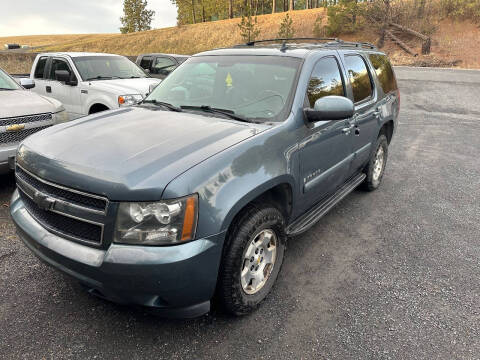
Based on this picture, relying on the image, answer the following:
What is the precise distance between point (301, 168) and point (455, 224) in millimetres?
2430

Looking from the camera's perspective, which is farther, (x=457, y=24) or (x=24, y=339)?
(x=457, y=24)

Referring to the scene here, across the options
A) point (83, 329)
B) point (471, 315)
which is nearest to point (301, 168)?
point (471, 315)

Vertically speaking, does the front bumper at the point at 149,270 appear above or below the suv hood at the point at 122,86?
below

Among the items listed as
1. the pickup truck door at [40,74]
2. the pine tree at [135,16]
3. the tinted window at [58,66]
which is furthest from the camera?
the pine tree at [135,16]

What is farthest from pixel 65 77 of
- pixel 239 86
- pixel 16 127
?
pixel 239 86

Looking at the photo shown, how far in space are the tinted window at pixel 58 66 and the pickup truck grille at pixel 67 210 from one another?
591 centimetres

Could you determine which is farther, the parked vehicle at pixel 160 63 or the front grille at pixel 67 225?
the parked vehicle at pixel 160 63

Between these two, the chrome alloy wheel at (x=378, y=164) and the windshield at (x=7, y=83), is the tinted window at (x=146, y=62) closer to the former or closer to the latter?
the windshield at (x=7, y=83)

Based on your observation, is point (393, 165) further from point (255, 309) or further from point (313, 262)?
point (255, 309)

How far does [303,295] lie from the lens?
112 inches

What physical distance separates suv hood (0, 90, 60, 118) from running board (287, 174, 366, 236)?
3.73 meters

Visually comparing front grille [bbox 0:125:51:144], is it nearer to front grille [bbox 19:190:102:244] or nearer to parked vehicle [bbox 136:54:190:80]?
front grille [bbox 19:190:102:244]

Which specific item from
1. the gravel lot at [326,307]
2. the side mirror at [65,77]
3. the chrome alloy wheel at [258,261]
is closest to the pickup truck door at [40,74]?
the side mirror at [65,77]

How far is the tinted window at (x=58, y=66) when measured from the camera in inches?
293
